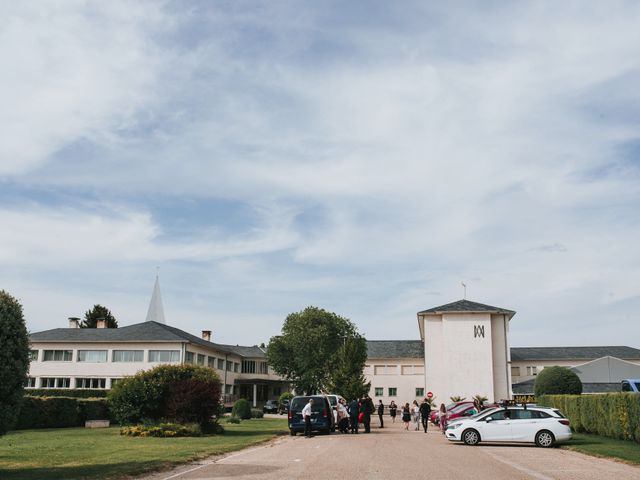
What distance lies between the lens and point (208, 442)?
23578 millimetres

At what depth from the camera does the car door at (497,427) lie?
2431 cm

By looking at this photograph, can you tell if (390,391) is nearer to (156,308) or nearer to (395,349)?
(395,349)

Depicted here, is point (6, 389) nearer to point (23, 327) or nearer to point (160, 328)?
point (23, 327)

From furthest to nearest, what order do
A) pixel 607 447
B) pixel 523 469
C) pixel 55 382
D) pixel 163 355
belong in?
pixel 55 382, pixel 163 355, pixel 607 447, pixel 523 469

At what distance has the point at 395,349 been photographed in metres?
92.2

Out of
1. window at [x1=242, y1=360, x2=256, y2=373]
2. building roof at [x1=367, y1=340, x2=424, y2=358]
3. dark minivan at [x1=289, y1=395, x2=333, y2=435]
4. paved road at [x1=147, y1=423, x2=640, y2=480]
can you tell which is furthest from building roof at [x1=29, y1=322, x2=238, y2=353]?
paved road at [x1=147, y1=423, x2=640, y2=480]

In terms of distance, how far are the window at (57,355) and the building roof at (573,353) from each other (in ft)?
182

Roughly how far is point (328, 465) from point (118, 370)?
5001cm

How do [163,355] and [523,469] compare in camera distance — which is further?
[163,355]

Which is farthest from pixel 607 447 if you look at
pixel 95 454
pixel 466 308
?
pixel 466 308

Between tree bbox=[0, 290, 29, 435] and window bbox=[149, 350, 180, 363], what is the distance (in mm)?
47948

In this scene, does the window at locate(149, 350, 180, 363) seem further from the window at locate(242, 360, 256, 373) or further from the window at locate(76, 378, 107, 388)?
the window at locate(242, 360, 256, 373)

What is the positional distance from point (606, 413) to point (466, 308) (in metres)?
37.7

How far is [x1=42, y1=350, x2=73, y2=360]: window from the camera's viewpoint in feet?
204
